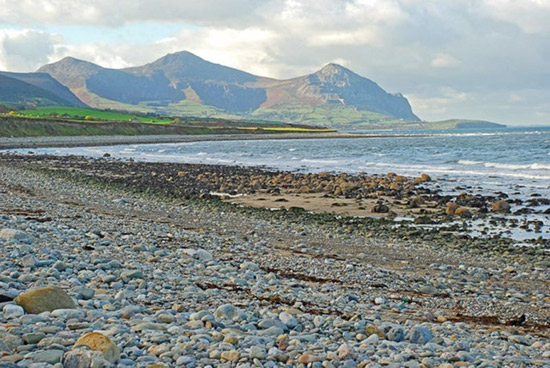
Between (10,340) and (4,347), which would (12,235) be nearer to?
(10,340)

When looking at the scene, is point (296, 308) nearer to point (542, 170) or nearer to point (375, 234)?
point (375, 234)

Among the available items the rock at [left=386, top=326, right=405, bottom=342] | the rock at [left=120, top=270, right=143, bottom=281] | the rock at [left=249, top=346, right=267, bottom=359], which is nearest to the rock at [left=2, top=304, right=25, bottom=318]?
the rock at [left=120, top=270, right=143, bottom=281]

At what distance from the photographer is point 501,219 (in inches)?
856

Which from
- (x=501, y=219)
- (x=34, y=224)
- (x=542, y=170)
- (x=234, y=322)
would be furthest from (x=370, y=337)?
(x=542, y=170)

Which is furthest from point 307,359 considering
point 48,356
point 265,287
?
point 265,287

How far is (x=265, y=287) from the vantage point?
9867 mm

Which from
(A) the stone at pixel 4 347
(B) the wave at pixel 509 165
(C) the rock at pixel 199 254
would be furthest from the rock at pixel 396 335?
(B) the wave at pixel 509 165

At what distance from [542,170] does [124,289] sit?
42.3 meters

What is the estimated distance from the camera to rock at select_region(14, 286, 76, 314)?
688 cm

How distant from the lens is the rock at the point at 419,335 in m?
7.25

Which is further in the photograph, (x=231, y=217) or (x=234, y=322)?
(x=231, y=217)

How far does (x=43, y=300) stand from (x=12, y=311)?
400 mm

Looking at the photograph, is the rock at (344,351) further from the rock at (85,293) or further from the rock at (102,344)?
the rock at (85,293)

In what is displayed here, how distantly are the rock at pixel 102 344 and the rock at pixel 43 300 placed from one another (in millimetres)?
1457
